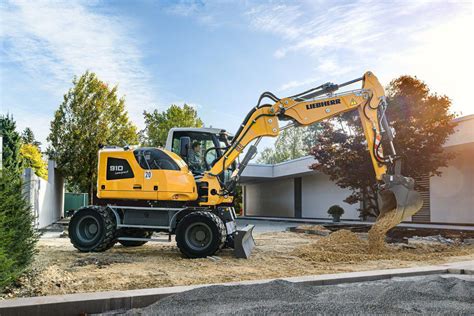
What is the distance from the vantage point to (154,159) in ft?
35.6

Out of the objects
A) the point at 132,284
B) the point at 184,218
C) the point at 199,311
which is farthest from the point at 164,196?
the point at 199,311

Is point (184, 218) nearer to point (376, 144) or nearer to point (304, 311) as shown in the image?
point (376, 144)

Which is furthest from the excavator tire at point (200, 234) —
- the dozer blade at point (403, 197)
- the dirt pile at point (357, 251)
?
the dozer blade at point (403, 197)

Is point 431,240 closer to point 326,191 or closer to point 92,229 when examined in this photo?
point 92,229

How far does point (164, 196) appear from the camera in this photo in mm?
10781

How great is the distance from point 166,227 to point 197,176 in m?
1.41

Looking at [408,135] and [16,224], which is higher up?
[408,135]

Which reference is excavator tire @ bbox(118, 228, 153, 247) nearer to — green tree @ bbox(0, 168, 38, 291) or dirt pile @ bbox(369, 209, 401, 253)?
green tree @ bbox(0, 168, 38, 291)

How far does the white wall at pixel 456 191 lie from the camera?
2146 cm

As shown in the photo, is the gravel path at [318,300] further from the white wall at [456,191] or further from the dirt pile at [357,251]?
the white wall at [456,191]

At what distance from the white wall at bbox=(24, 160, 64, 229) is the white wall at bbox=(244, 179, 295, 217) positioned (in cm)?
1809

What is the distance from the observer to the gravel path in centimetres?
512

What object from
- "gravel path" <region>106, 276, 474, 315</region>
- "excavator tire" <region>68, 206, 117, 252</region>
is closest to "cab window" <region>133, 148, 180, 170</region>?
"excavator tire" <region>68, 206, 117, 252</region>

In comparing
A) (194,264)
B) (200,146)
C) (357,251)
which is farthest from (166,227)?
(357,251)
